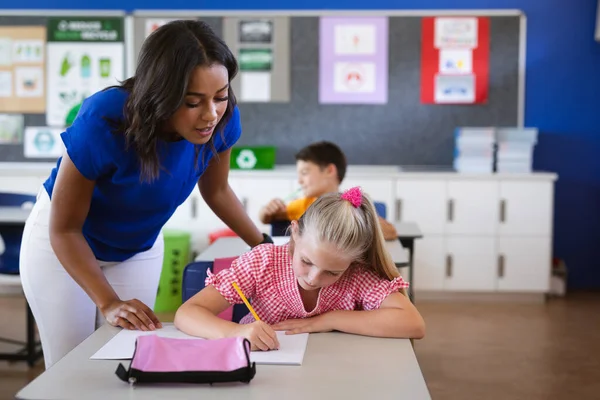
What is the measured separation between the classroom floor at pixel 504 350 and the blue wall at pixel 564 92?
41 cm

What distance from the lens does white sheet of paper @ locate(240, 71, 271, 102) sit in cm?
537

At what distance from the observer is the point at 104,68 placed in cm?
538

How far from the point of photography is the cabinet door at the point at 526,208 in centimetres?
501

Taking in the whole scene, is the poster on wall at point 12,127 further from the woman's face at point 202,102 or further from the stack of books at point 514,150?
the woman's face at point 202,102

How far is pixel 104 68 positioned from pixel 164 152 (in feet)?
12.6

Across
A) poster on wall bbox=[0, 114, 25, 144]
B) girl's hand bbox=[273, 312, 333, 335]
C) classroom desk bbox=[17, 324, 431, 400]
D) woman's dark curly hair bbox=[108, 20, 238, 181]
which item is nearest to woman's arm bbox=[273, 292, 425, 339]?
girl's hand bbox=[273, 312, 333, 335]

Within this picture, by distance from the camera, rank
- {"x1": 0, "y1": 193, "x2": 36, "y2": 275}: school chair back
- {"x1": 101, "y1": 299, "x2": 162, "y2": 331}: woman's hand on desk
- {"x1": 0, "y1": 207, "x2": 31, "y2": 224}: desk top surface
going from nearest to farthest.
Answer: {"x1": 101, "y1": 299, "x2": 162, "y2": 331}: woman's hand on desk, {"x1": 0, "y1": 207, "x2": 31, "y2": 224}: desk top surface, {"x1": 0, "y1": 193, "x2": 36, "y2": 275}: school chair back

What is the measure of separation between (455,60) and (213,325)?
401 cm

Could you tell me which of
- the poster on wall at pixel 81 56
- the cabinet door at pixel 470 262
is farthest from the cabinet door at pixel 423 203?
the poster on wall at pixel 81 56

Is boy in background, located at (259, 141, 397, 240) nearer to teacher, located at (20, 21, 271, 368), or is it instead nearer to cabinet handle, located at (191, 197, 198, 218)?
cabinet handle, located at (191, 197, 198, 218)

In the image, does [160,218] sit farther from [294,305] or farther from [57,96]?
[57,96]

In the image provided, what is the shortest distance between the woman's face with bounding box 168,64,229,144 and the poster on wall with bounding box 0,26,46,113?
4118 millimetres

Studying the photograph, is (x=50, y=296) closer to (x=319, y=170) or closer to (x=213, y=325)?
(x=213, y=325)

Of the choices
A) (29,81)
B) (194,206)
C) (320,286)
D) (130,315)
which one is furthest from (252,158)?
(130,315)
